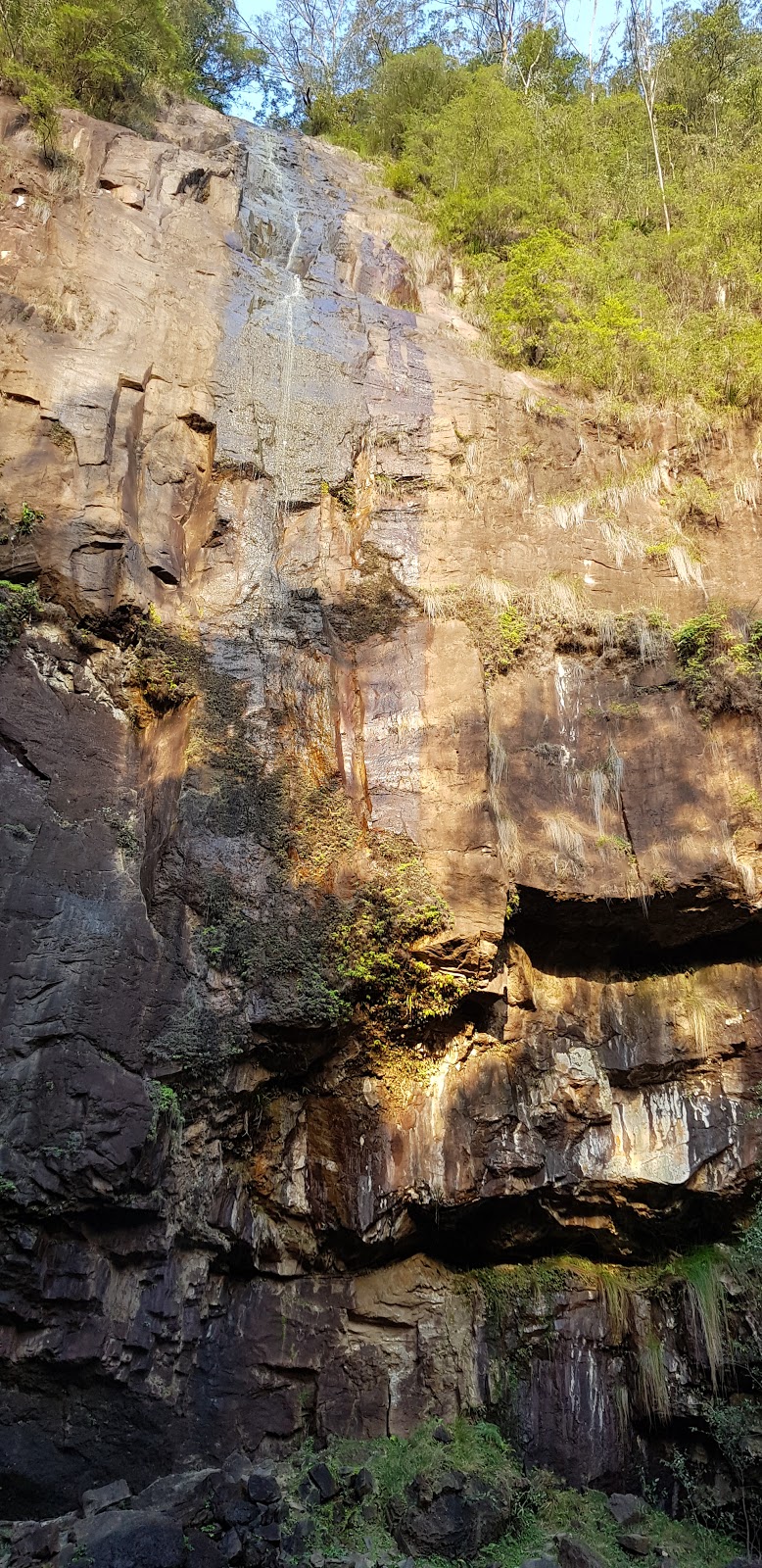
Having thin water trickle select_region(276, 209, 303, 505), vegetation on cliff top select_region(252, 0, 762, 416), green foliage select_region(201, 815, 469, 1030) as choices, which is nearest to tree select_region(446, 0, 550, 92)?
vegetation on cliff top select_region(252, 0, 762, 416)

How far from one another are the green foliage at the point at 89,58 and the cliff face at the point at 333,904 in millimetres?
2604

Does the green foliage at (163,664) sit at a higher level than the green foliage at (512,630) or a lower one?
lower

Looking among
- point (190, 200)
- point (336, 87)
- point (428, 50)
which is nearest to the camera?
point (190, 200)

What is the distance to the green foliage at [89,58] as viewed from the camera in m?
14.0

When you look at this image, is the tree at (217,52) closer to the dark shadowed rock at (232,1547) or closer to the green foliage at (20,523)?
the green foliage at (20,523)

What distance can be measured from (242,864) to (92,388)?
6367mm

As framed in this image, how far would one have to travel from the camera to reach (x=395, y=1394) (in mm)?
8414

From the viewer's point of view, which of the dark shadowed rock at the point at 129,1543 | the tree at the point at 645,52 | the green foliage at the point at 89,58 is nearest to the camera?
the dark shadowed rock at the point at 129,1543

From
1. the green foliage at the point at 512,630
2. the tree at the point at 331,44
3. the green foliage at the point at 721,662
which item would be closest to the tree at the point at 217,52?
the tree at the point at 331,44

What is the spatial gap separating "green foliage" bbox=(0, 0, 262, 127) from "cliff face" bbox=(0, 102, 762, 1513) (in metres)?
2.60

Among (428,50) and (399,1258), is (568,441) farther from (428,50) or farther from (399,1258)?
(428,50)

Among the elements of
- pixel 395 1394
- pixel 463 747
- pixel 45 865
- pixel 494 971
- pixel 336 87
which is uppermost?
pixel 336 87

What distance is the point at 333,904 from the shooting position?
30.6 ft

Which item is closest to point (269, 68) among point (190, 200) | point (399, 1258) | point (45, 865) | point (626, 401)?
point (190, 200)
